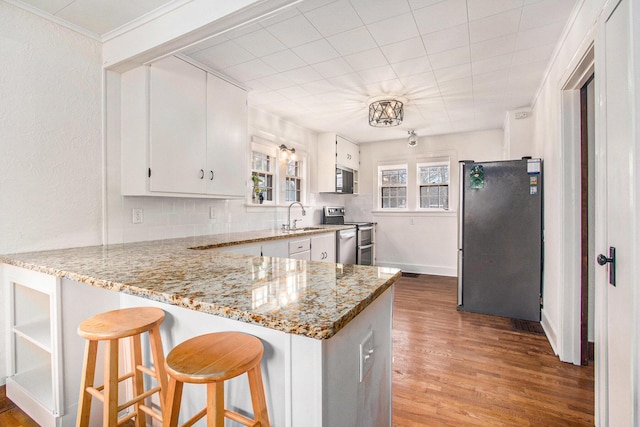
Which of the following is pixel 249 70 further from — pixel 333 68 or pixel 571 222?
pixel 571 222

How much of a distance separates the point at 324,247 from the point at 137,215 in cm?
225

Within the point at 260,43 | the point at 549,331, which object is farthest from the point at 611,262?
the point at 260,43

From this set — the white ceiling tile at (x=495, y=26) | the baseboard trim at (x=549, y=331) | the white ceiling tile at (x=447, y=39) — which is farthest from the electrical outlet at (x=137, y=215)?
the baseboard trim at (x=549, y=331)

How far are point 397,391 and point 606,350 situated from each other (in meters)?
1.09

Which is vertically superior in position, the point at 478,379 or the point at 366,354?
the point at 366,354

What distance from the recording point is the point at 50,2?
189 centimetres

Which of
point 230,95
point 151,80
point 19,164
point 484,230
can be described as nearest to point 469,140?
point 484,230

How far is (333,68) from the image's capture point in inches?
110

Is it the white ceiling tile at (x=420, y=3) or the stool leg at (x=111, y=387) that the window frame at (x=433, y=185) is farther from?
the stool leg at (x=111, y=387)

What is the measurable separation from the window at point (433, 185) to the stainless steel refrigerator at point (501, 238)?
1.91 m

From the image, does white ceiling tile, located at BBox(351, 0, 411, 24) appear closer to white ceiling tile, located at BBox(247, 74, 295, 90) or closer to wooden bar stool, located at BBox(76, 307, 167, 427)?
white ceiling tile, located at BBox(247, 74, 295, 90)

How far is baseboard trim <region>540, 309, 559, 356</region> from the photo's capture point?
8.22ft

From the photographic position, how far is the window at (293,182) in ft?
14.9

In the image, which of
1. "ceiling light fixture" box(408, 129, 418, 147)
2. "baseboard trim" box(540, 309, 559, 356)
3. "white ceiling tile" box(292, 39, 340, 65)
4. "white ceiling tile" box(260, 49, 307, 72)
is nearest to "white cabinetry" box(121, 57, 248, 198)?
"white ceiling tile" box(260, 49, 307, 72)
